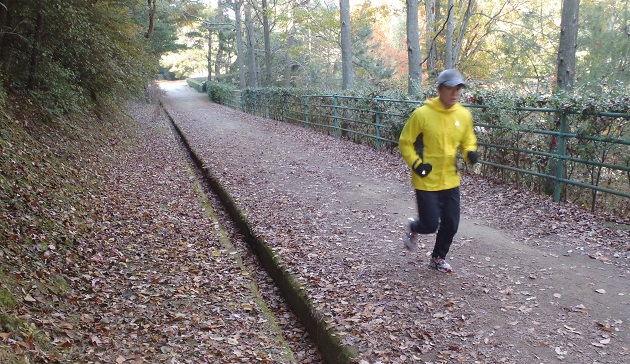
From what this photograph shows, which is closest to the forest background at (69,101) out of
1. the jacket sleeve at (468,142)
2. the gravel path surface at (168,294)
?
the gravel path surface at (168,294)

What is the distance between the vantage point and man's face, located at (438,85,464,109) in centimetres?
402

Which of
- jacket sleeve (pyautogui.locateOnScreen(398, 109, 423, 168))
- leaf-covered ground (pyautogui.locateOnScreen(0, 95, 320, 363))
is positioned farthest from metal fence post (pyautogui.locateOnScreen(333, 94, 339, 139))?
jacket sleeve (pyautogui.locateOnScreen(398, 109, 423, 168))

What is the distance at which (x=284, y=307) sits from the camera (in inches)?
187

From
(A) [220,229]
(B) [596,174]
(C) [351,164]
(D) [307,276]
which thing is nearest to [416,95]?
(C) [351,164]

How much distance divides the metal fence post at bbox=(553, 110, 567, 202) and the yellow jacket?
304cm

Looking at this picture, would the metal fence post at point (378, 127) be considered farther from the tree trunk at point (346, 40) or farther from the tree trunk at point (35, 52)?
the tree trunk at point (35, 52)

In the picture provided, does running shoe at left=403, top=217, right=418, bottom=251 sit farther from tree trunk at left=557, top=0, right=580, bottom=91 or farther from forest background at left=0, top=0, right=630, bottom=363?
tree trunk at left=557, top=0, right=580, bottom=91

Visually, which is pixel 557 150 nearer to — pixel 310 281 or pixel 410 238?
pixel 410 238

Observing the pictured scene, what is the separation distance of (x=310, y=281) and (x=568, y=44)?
6.02 meters

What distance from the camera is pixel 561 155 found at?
6.55 m

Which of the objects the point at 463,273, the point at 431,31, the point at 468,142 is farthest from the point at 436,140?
the point at 431,31

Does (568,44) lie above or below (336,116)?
above

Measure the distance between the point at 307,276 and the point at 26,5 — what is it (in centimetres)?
664

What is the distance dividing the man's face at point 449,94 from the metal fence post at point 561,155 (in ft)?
10.5
